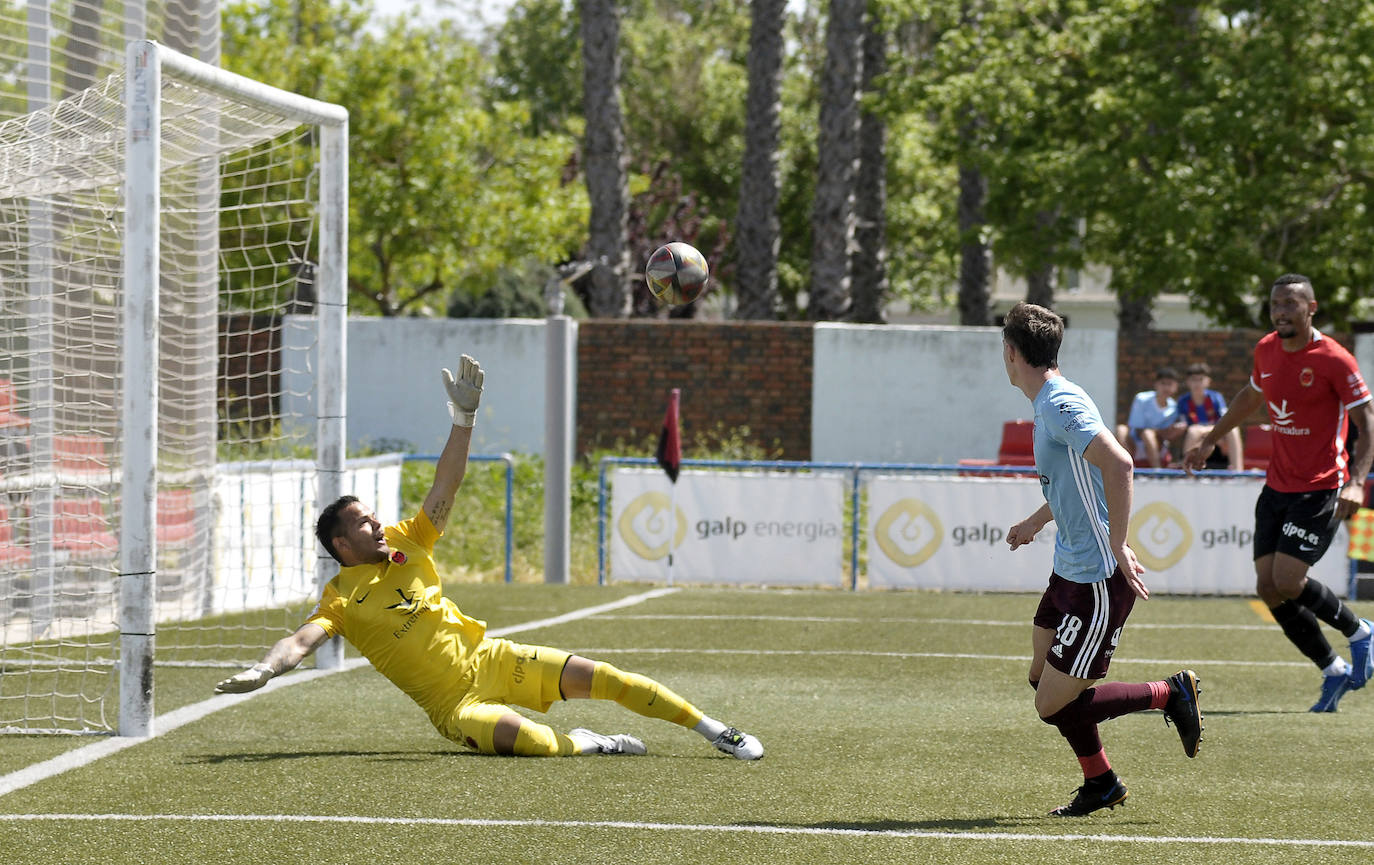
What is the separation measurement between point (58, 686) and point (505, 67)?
1736 inches

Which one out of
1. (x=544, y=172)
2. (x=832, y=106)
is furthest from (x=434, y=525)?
(x=544, y=172)

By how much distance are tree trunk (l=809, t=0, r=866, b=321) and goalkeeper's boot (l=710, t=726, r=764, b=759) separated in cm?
1763

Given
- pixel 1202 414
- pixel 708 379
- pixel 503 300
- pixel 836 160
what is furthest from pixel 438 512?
pixel 503 300

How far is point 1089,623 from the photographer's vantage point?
6066mm

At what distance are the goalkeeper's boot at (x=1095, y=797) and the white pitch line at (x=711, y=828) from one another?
290 millimetres

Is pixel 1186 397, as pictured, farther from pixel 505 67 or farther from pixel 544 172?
pixel 505 67

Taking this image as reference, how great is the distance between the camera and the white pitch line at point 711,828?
19.3 feet

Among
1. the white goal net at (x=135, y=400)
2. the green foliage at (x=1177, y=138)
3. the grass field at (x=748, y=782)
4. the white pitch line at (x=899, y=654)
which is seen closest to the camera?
the grass field at (x=748, y=782)

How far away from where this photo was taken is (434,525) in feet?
24.4

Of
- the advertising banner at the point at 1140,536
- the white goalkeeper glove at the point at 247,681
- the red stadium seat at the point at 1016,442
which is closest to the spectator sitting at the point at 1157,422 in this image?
the advertising banner at the point at 1140,536

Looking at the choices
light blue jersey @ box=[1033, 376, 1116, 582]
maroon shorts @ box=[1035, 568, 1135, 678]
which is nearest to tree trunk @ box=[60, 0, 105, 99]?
light blue jersey @ box=[1033, 376, 1116, 582]

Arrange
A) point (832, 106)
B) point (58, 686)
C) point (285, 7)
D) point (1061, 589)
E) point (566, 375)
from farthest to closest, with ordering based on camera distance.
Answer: point (285, 7) < point (832, 106) < point (566, 375) < point (58, 686) < point (1061, 589)

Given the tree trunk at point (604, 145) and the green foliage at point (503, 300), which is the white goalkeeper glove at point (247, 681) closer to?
the tree trunk at point (604, 145)

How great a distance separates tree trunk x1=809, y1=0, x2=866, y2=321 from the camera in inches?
947
